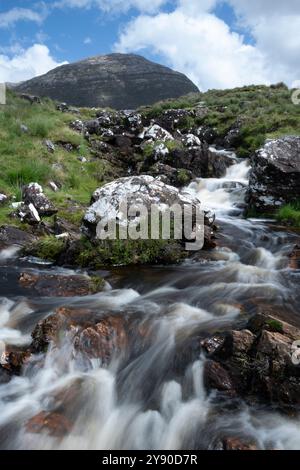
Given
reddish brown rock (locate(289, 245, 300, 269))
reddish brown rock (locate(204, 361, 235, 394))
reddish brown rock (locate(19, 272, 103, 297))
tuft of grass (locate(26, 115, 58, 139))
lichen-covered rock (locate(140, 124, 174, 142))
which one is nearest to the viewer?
reddish brown rock (locate(204, 361, 235, 394))

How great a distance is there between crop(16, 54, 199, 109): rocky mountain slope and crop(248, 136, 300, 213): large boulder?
62113 millimetres

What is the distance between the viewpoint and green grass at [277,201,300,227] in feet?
39.4

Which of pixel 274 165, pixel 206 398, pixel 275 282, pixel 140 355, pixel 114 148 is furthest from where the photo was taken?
pixel 114 148

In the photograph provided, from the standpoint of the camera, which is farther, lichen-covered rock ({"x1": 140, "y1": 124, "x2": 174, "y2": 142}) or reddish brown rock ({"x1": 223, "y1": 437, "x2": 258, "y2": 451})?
lichen-covered rock ({"x1": 140, "y1": 124, "x2": 174, "y2": 142})

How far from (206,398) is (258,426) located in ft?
2.30

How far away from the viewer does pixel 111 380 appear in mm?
5641

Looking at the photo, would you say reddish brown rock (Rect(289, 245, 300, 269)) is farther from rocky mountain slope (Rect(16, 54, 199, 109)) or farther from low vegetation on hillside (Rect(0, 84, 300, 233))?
rocky mountain slope (Rect(16, 54, 199, 109))

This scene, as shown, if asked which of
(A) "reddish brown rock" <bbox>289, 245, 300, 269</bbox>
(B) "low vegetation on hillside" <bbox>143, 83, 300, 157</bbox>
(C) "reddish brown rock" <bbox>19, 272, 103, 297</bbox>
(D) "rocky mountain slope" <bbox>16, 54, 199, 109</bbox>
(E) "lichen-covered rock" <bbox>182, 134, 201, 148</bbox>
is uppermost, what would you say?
(D) "rocky mountain slope" <bbox>16, 54, 199, 109</bbox>

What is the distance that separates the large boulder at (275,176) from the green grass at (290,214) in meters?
0.23

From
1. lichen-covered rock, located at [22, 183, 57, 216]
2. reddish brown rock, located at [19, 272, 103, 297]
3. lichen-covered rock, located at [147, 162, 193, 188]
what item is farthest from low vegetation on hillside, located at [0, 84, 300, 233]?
reddish brown rock, located at [19, 272, 103, 297]

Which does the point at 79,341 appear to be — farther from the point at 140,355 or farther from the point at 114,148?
the point at 114,148

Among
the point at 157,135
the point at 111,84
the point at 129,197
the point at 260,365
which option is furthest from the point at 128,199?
the point at 111,84

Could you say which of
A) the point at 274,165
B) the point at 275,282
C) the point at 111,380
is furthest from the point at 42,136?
the point at 111,380

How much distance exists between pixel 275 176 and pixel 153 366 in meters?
8.49
